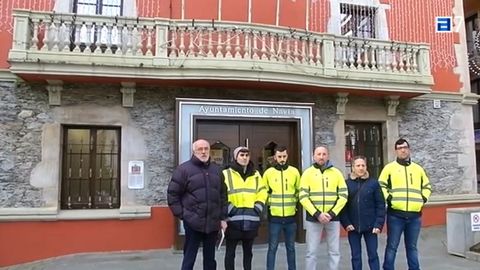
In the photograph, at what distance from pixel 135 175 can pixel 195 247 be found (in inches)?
155

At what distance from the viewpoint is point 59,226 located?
8.55m

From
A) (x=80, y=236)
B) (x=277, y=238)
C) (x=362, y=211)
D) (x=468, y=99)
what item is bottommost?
(x=80, y=236)

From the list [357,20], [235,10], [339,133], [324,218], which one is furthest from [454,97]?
[324,218]

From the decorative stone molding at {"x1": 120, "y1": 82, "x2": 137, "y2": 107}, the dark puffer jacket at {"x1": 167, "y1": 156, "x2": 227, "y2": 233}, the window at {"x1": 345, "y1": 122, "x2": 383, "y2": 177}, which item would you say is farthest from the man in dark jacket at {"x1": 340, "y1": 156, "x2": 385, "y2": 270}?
the decorative stone molding at {"x1": 120, "y1": 82, "x2": 137, "y2": 107}

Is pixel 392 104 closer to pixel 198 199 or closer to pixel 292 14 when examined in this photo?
pixel 292 14

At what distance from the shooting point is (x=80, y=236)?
28.3 ft

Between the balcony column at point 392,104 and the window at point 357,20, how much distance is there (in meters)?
1.77

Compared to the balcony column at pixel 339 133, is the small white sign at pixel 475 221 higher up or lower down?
lower down

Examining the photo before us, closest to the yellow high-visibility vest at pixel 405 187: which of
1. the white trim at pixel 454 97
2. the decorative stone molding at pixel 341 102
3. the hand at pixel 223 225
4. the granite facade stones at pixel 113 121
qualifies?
the hand at pixel 223 225

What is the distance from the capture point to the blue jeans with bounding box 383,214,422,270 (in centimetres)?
606

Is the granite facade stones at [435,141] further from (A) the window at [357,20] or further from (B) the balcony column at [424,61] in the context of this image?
(A) the window at [357,20]

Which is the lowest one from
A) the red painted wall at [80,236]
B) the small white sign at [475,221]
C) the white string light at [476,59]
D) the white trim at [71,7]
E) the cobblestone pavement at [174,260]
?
the cobblestone pavement at [174,260]

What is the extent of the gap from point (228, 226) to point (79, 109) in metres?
4.83

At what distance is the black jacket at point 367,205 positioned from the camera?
228 inches
